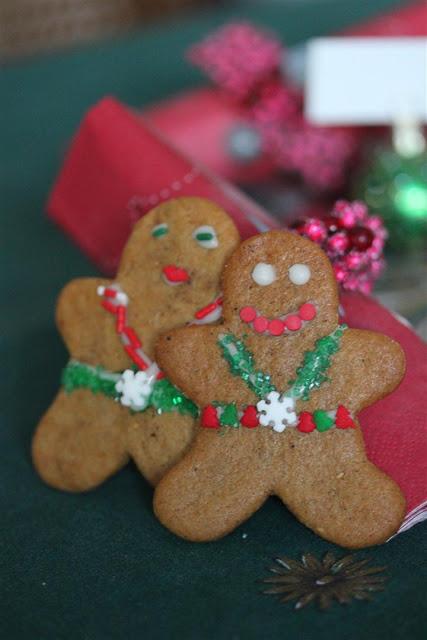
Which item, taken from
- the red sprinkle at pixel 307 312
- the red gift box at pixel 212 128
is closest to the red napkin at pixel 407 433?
the red sprinkle at pixel 307 312

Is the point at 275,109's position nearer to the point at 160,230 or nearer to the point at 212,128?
the point at 212,128

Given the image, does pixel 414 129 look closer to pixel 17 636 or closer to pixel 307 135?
pixel 307 135

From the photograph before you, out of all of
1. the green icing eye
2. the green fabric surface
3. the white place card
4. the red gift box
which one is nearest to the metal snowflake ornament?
the green fabric surface

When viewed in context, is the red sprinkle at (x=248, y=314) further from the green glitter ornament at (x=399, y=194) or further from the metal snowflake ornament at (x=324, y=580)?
the green glitter ornament at (x=399, y=194)

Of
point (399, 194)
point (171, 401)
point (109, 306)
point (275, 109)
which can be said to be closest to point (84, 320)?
point (109, 306)

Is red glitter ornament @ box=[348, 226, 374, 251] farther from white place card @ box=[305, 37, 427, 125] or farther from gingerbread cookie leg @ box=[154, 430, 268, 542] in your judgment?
white place card @ box=[305, 37, 427, 125]

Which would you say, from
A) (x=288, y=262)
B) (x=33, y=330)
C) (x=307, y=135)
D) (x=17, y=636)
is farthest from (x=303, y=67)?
(x=17, y=636)

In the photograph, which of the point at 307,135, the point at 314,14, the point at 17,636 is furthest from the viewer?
the point at 314,14
